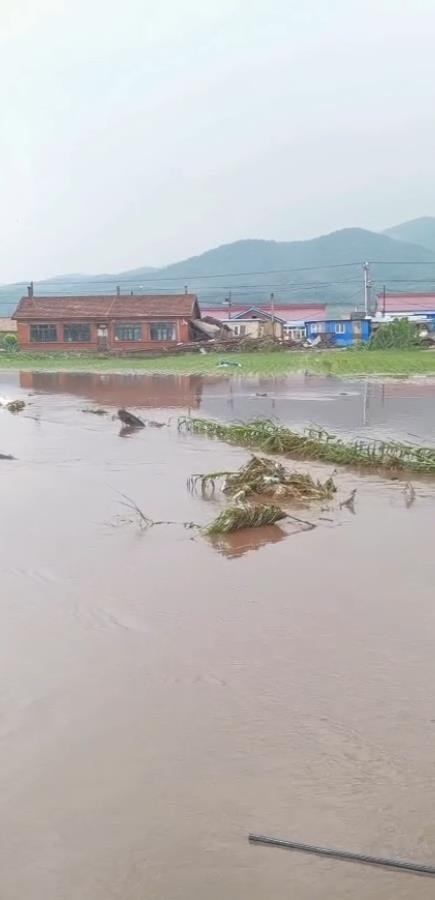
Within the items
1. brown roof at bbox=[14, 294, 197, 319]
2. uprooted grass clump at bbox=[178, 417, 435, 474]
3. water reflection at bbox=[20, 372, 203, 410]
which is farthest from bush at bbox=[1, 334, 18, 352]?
uprooted grass clump at bbox=[178, 417, 435, 474]

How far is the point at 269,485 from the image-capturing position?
34.8 feet

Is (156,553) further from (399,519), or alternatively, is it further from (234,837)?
(234,837)

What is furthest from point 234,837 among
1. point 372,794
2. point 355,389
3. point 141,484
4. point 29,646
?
point 355,389

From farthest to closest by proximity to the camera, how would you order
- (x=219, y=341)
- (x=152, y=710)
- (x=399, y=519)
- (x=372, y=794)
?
1. (x=219, y=341)
2. (x=399, y=519)
3. (x=152, y=710)
4. (x=372, y=794)

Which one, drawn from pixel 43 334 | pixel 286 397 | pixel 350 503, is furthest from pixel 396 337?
pixel 350 503

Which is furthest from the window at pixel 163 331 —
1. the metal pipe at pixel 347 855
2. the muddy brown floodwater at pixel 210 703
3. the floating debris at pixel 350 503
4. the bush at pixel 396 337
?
the metal pipe at pixel 347 855

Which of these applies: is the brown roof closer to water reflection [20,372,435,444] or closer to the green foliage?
the green foliage

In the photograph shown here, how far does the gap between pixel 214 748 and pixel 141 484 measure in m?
7.49

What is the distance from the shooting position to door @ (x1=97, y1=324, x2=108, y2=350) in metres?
53.6

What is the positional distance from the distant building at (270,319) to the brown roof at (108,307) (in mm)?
5753

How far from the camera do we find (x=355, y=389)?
92.4 feet

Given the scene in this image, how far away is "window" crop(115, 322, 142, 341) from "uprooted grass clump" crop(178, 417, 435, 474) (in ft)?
119

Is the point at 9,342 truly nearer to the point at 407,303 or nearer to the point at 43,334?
the point at 43,334

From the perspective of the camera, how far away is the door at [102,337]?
5362cm
